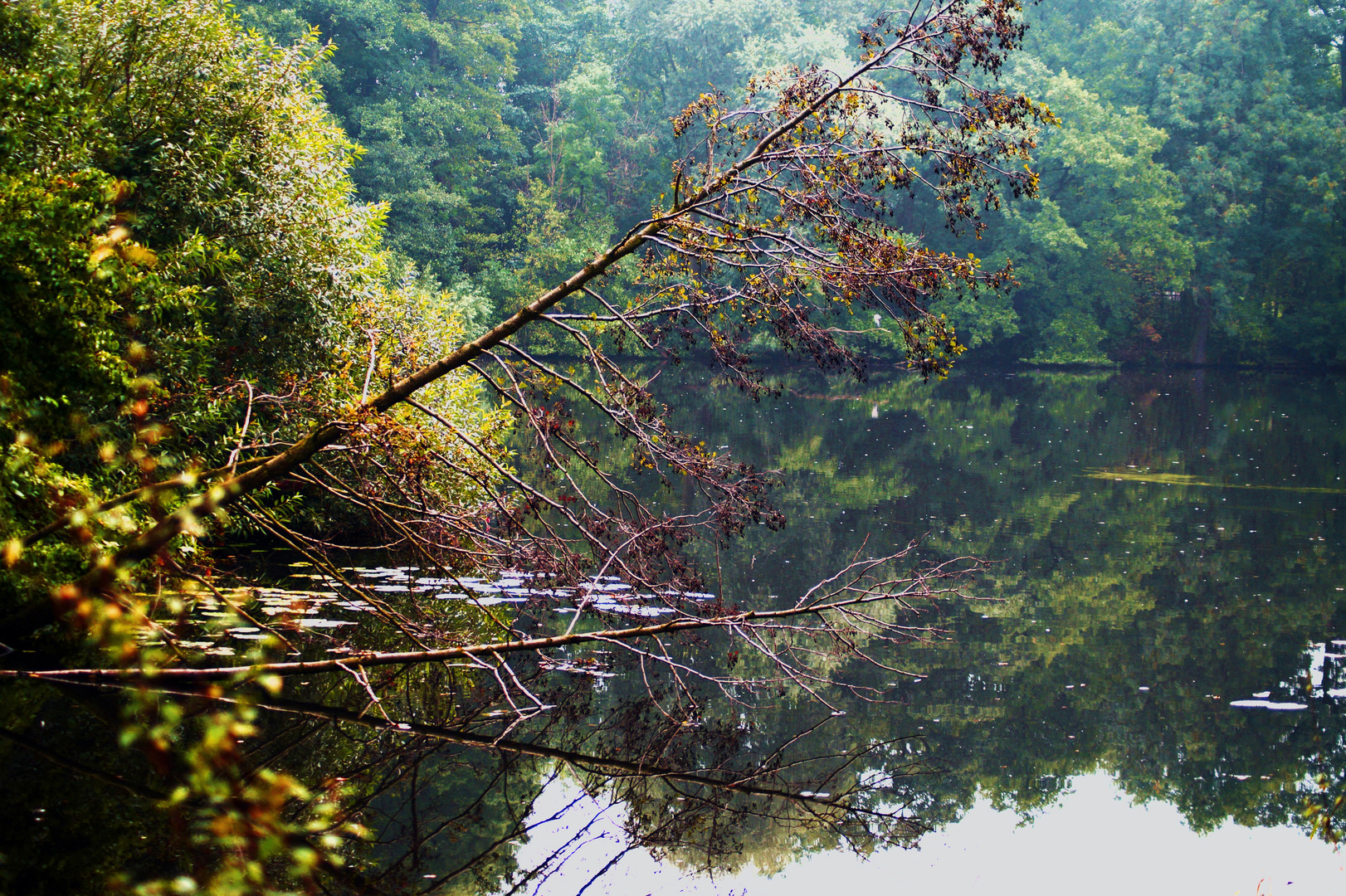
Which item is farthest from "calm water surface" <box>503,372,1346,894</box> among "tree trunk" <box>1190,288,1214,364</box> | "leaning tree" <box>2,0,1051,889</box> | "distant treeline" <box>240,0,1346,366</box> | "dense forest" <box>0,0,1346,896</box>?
"tree trunk" <box>1190,288,1214,364</box>

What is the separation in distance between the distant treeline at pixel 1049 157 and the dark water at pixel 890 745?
1177 inches

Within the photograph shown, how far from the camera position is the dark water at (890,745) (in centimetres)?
564

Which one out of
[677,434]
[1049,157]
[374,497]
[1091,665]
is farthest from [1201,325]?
[374,497]

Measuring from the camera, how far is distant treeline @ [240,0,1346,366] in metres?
42.5

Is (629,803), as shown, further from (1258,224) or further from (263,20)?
(1258,224)

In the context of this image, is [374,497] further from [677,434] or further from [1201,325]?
[1201,325]

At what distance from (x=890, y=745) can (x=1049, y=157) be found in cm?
4378

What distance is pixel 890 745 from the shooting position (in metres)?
7.35

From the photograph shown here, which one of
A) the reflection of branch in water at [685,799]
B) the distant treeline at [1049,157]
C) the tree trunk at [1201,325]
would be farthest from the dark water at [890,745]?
the tree trunk at [1201,325]

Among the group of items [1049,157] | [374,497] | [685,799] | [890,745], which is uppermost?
[1049,157]

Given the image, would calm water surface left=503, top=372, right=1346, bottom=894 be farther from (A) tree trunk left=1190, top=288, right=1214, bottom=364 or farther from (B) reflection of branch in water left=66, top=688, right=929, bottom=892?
(A) tree trunk left=1190, top=288, right=1214, bottom=364

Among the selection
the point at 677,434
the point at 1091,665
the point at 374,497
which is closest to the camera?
the point at 374,497

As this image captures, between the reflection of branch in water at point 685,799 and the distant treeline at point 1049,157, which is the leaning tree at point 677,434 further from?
the distant treeline at point 1049,157

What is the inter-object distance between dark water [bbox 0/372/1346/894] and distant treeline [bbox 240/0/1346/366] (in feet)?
98.1
